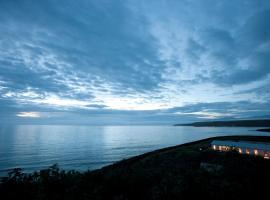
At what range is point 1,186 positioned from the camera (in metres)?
5.40

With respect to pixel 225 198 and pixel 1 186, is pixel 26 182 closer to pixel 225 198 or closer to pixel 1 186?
pixel 1 186

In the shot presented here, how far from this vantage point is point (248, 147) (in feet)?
119

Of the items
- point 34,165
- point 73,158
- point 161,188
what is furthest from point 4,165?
point 161,188

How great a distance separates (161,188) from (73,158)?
163 ft

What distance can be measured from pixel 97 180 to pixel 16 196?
2.47 metres

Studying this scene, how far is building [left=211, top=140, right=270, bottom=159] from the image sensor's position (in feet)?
110

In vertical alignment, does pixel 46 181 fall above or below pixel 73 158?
above

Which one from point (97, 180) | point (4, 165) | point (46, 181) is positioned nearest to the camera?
point (46, 181)

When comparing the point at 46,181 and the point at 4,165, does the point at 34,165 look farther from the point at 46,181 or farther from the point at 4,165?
the point at 46,181

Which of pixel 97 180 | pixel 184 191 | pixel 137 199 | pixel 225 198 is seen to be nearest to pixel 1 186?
pixel 97 180

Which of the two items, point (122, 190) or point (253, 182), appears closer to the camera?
point (122, 190)

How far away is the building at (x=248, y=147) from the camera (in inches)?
1316

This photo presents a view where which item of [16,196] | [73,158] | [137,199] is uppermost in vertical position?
[16,196]

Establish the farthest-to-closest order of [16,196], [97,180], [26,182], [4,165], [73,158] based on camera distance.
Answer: [73,158] < [4,165] < [97,180] < [26,182] < [16,196]
